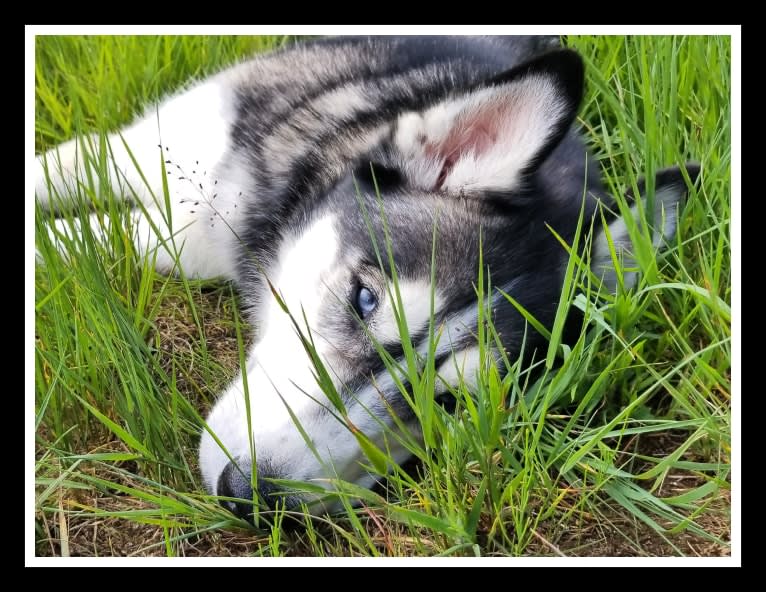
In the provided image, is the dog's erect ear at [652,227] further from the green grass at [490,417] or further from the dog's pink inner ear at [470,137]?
the dog's pink inner ear at [470,137]

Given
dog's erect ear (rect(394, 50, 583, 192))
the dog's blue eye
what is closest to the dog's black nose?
the dog's blue eye

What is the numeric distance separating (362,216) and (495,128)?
1.36 ft

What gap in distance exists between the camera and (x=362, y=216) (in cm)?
215

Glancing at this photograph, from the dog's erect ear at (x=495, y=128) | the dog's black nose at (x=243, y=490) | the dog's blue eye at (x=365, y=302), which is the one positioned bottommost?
the dog's black nose at (x=243, y=490)

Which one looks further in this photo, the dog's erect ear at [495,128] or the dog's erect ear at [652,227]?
the dog's erect ear at [652,227]

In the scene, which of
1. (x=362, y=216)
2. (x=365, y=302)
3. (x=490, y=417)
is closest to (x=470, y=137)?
(x=362, y=216)

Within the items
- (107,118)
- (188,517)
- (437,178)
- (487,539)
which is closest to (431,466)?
(487,539)

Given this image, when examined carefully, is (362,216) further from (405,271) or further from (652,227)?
(652,227)

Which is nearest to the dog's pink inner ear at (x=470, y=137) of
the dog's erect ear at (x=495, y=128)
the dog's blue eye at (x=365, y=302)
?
the dog's erect ear at (x=495, y=128)

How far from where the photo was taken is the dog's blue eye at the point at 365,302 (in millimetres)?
2000

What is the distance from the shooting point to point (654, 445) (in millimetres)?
2090

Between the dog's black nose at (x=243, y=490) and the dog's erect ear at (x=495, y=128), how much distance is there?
2.92 feet

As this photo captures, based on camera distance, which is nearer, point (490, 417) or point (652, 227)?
point (490, 417)

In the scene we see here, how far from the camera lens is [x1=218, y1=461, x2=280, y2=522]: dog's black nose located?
1838 mm
